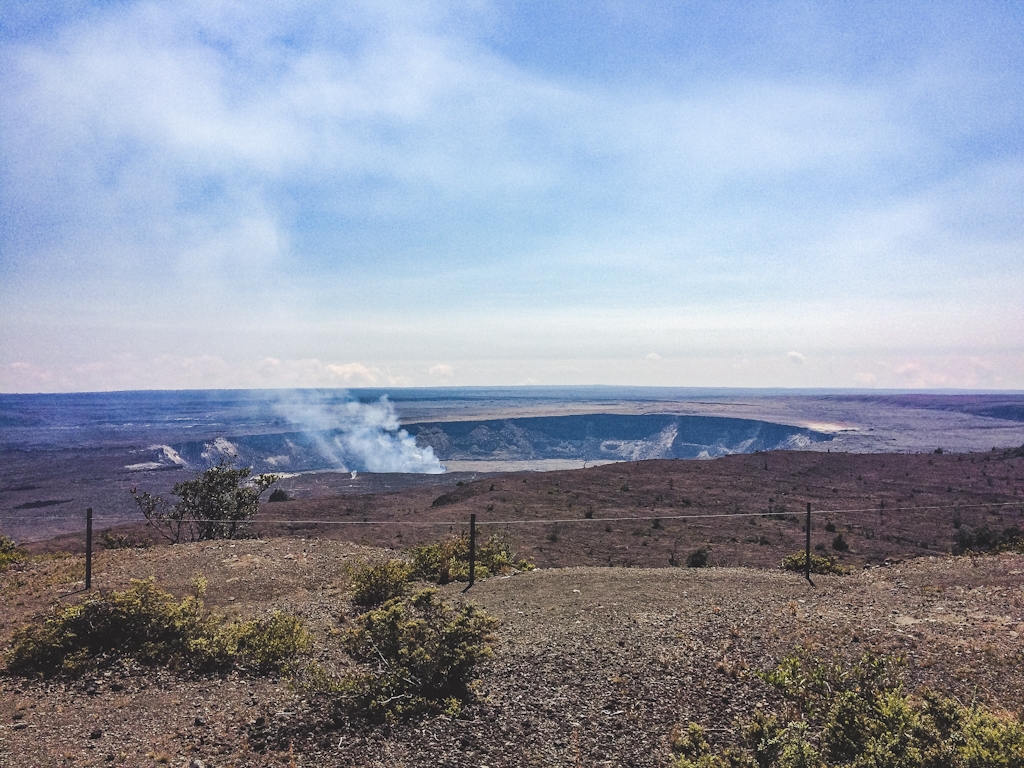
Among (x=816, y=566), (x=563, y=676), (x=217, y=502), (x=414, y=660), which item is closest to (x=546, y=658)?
(x=563, y=676)

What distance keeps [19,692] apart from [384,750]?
14.6 ft

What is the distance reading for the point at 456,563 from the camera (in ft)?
37.9

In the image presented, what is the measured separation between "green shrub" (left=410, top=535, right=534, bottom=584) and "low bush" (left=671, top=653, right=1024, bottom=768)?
634 centimetres

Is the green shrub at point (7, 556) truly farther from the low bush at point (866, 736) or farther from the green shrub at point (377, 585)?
the low bush at point (866, 736)

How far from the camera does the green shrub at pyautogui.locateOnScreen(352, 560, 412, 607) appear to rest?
9820 millimetres

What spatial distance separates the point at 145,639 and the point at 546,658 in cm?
484

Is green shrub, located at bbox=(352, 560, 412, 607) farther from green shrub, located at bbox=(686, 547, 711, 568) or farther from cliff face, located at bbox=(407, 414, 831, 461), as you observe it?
cliff face, located at bbox=(407, 414, 831, 461)

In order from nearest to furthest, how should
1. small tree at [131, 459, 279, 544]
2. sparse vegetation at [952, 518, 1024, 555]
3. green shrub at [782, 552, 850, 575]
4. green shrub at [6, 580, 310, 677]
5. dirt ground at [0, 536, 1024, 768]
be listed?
dirt ground at [0, 536, 1024, 768]
green shrub at [6, 580, 310, 677]
green shrub at [782, 552, 850, 575]
sparse vegetation at [952, 518, 1024, 555]
small tree at [131, 459, 279, 544]

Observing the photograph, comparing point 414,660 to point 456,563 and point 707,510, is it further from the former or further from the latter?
point 707,510

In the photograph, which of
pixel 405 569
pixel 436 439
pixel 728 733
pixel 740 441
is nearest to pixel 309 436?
pixel 436 439

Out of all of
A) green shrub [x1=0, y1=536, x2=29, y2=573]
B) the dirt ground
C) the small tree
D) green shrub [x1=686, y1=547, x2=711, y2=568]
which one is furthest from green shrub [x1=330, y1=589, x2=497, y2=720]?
the small tree

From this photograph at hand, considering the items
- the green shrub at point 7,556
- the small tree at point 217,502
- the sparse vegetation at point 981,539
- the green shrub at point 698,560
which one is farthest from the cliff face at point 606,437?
the green shrub at point 7,556

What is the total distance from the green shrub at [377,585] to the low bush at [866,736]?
5.50 m

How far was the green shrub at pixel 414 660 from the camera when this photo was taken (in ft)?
19.5
